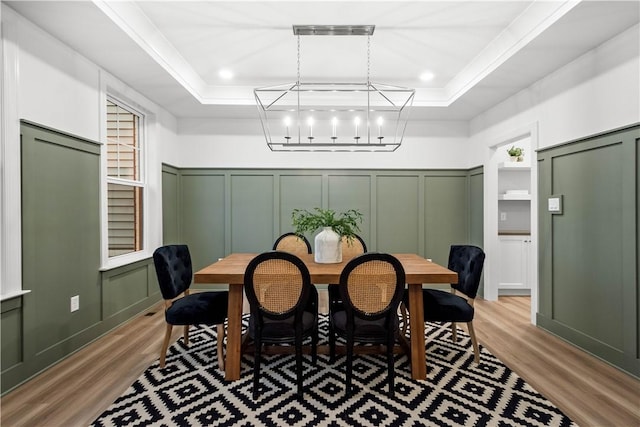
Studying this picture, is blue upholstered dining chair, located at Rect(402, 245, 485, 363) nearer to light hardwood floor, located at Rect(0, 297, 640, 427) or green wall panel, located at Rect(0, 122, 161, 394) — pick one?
light hardwood floor, located at Rect(0, 297, 640, 427)

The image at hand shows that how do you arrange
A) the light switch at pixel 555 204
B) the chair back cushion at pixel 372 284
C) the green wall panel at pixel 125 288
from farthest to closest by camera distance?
the green wall panel at pixel 125 288 → the light switch at pixel 555 204 → the chair back cushion at pixel 372 284

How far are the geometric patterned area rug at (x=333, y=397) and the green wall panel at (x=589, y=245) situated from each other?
92cm

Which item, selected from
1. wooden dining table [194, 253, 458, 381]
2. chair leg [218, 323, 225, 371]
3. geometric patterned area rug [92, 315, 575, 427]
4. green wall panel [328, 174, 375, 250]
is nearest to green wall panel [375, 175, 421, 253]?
green wall panel [328, 174, 375, 250]

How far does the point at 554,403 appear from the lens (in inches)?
79.4

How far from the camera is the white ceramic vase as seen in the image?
8.80 ft

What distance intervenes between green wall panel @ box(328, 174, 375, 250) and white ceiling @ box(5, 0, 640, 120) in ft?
4.70

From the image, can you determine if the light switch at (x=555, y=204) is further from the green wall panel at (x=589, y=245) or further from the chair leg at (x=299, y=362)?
the chair leg at (x=299, y=362)

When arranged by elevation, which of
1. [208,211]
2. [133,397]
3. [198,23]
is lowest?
[133,397]

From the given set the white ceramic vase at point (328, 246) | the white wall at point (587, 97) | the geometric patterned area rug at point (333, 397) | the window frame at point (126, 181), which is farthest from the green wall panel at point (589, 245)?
the window frame at point (126, 181)

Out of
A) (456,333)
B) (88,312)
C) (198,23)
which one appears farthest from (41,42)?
(456,333)

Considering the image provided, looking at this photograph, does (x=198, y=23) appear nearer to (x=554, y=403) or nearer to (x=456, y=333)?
(x=456, y=333)

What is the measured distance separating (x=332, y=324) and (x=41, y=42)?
2.96m

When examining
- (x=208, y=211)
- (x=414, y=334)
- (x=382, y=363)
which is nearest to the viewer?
(x=414, y=334)

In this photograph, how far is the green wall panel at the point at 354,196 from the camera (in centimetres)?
479
